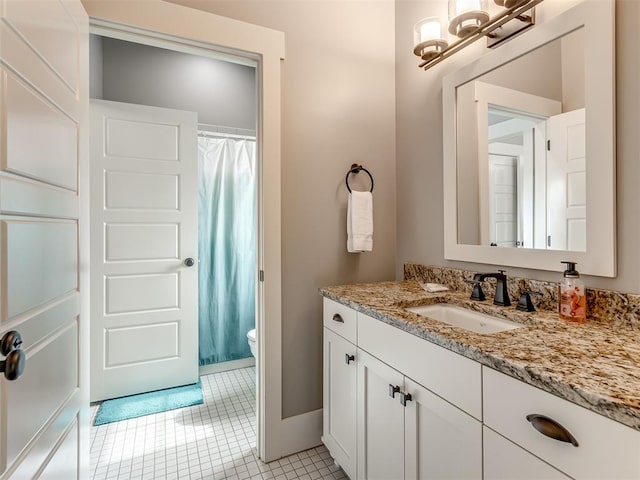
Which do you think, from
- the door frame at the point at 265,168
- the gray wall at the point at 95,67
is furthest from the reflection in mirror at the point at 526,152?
the gray wall at the point at 95,67

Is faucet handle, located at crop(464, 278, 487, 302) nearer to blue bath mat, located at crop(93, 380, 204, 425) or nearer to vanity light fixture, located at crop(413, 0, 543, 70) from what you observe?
vanity light fixture, located at crop(413, 0, 543, 70)

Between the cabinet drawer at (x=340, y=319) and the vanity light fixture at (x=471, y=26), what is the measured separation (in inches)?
47.1

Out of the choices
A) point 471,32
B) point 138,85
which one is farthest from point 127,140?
point 471,32

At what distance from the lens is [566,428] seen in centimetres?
62

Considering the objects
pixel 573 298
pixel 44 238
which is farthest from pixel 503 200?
pixel 44 238

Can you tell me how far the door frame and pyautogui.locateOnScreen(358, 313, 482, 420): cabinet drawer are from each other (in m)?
0.57

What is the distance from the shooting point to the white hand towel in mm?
1760

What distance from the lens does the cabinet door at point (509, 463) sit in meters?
0.67

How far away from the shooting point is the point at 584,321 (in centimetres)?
102

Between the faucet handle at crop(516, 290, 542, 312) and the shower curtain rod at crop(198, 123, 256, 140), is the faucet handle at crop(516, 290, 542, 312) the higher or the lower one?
the lower one

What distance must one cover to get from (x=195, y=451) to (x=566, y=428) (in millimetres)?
1726

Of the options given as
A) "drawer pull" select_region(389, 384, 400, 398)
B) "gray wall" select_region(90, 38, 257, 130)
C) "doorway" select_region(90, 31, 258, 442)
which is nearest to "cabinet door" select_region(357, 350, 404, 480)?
"drawer pull" select_region(389, 384, 400, 398)

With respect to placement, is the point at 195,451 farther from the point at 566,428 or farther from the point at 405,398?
the point at 566,428

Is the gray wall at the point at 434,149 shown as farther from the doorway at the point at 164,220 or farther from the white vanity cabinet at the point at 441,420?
the doorway at the point at 164,220
